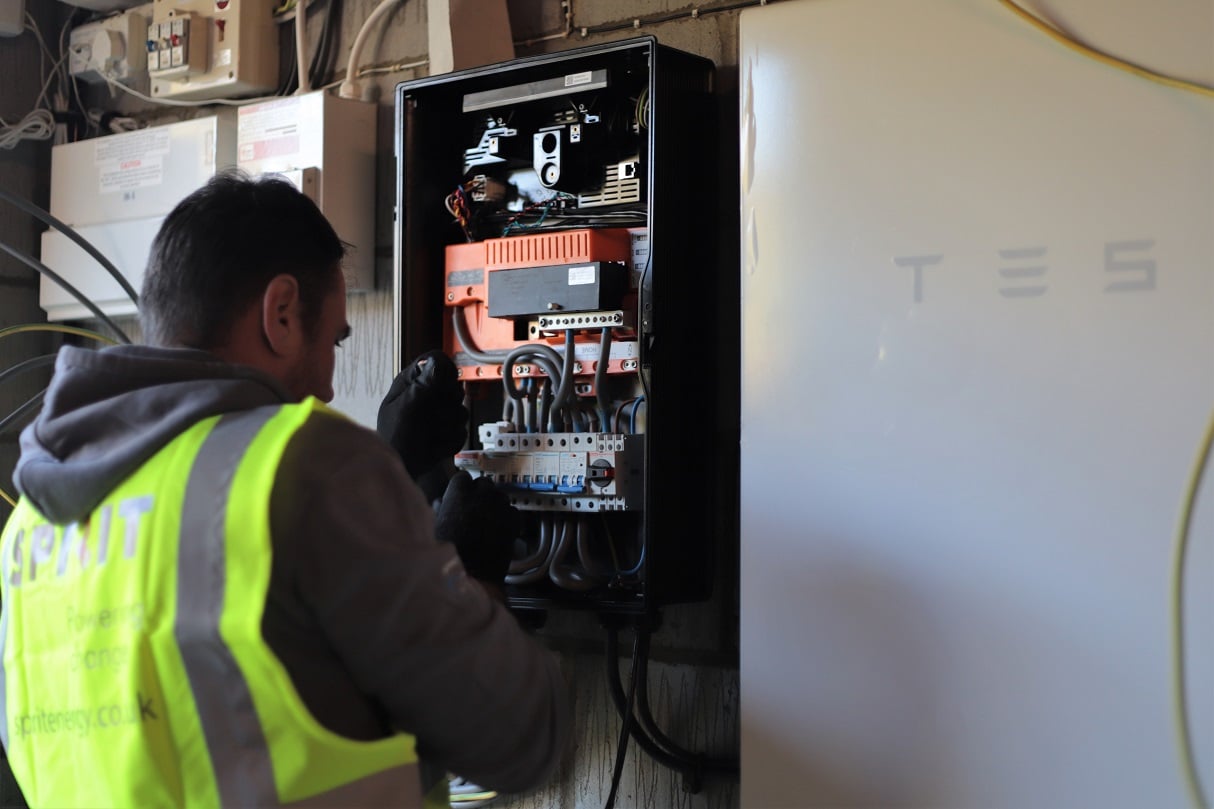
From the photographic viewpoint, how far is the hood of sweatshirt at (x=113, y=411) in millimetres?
899

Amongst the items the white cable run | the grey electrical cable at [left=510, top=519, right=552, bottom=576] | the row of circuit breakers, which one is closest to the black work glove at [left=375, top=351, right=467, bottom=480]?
the row of circuit breakers

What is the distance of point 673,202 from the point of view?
155cm

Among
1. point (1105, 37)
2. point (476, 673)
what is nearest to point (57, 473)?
point (476, 673)

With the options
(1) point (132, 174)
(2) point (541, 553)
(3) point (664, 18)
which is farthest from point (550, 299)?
(1) point (132, 174)

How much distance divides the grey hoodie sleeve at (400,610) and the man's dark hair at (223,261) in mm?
184

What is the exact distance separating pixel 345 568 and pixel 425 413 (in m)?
0.72

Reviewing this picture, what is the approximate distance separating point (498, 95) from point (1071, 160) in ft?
2.79

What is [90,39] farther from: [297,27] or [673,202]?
[673,202]

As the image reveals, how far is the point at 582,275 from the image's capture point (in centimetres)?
158

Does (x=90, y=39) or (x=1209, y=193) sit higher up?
(x=90, y=39)

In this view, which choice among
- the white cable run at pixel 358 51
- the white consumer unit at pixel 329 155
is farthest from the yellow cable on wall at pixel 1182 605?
the white cable run at pixel 358 51

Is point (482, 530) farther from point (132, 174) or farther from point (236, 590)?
point (132, 174)

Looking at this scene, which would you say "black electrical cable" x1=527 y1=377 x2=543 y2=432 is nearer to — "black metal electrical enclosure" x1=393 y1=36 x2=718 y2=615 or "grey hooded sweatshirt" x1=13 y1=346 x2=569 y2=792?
"black metal electrical enclosure" x1=393 y1=36 x2=718 y2=615

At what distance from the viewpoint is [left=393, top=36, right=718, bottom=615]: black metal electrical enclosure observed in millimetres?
1530
